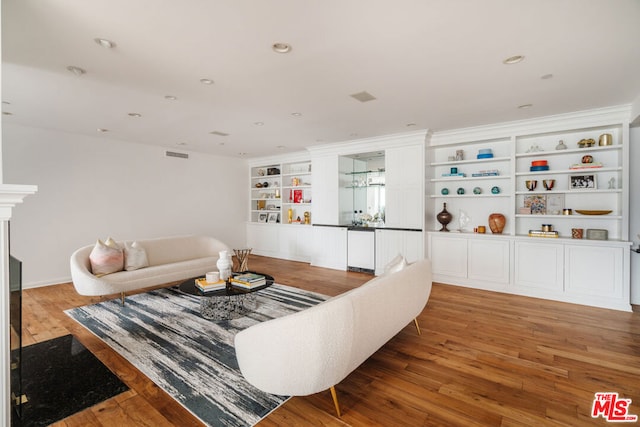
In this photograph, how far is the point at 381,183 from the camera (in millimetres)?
6051

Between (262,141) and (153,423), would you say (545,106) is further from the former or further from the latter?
(153,423)

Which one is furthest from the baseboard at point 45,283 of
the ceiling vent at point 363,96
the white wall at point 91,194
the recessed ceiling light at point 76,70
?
the ceiling vent at point 363,96

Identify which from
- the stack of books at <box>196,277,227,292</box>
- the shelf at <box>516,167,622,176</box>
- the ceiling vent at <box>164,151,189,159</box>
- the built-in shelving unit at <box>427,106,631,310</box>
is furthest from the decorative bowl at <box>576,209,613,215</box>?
the ceiling vent at <box>164,151,189,159</box>

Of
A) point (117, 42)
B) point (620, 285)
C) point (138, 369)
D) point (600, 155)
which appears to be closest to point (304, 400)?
point (138, 369)

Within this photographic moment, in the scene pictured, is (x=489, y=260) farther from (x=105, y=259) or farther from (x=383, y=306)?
(x=105, y=259)

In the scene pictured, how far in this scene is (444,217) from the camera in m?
5.27

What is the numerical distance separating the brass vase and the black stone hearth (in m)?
4.87

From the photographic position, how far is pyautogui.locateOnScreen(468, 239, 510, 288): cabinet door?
458 centimetres

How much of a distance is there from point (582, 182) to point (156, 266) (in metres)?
6.28

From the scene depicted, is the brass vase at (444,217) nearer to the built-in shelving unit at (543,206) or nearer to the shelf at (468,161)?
the built-in shelving unit at (543,206)

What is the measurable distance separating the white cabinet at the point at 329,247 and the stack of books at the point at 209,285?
123 inches

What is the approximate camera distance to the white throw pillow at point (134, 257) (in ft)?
13.8

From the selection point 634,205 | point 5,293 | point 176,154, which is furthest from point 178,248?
point 634,205

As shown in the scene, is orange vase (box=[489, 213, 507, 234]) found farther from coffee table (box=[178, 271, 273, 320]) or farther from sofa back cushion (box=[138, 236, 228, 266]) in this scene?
sofa back cushion (box=[138, 236, 228, 266])
